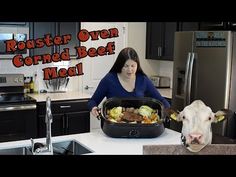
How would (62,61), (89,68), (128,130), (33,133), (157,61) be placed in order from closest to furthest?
1. (128,130)
2. (33,133)
3. (62,61)
4. (89,68)
5. (157,61)

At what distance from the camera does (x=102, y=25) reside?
4.33 meters

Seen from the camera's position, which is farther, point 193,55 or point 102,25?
point 102,25

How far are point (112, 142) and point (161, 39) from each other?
2575 millimetres

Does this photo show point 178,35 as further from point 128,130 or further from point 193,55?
point 128,130

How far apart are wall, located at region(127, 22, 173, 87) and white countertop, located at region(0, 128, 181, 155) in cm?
251

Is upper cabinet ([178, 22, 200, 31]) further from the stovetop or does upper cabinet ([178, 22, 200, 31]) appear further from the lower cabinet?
the stovetop

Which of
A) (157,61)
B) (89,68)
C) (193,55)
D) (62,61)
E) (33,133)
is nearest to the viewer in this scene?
(193,55)

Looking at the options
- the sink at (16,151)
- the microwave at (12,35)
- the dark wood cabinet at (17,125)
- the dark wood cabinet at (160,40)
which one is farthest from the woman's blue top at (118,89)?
the dark wood cabinet at (160,40)

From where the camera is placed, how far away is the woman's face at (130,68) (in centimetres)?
250

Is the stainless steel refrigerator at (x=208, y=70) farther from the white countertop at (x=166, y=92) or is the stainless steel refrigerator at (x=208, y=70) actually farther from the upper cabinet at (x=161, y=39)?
the upper cabinet at (x=161, y=39)

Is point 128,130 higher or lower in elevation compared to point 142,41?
lower

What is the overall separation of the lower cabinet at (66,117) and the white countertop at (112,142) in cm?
150

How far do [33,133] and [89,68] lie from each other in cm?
127
